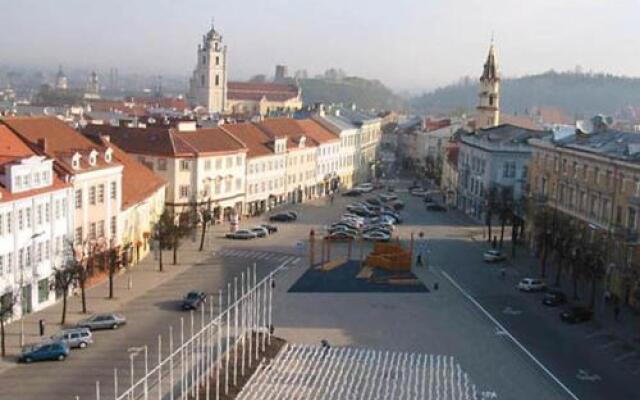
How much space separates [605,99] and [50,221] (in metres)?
166

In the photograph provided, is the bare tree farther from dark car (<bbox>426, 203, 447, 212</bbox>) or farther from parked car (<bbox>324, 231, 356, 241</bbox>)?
dark car (<bbox>426, 203, 447, 212</bbox>)

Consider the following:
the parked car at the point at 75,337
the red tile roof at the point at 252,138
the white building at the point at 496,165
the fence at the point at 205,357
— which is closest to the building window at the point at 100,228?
the fence at the point at 205,357

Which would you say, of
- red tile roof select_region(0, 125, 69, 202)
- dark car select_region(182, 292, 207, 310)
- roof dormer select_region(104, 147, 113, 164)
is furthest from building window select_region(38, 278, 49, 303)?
roof dormer select_region(104, 147, 113, 164)

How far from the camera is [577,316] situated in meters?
29.7

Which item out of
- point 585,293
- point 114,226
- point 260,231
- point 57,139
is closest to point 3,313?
point 114,226

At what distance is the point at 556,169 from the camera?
41688 millimetres

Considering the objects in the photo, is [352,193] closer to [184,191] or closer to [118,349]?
[184,191]

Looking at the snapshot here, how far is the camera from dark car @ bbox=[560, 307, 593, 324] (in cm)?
2966

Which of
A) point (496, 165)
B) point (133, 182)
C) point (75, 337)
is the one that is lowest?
point (75, 337)

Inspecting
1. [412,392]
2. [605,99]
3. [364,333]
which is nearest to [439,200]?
[364,333]

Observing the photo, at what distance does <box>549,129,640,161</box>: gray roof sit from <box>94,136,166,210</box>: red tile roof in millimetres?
19733

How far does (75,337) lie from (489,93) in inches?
2046

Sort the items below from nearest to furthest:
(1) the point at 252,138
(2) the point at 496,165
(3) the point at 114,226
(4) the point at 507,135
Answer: (3) the point at 114,226
(2) the point at 496,165
(4) the point at 507,135
(1) the point at 252,138

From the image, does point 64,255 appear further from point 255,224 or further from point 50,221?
point 255,224
